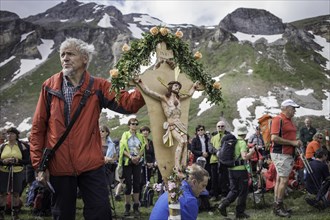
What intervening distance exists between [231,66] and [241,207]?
8268 cm

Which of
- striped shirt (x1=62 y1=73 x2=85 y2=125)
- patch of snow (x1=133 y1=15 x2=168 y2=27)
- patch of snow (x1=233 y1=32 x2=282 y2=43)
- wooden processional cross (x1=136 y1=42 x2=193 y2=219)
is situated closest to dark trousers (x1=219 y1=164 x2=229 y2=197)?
wooden processional cross (x1=136 y1=42 x2=193 y2=219)

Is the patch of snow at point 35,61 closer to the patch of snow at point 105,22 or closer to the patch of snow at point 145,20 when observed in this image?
the patch of snow at point 105,22

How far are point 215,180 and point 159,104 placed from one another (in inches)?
320

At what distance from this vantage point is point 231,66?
89.7m

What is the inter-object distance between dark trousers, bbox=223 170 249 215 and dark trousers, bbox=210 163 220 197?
3286 millimetres

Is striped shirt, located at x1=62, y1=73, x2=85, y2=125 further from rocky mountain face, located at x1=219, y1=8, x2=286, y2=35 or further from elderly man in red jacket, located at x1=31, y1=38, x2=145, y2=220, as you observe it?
rocky mountain face, located at x1=219, y1=8, x2=286, y2=35

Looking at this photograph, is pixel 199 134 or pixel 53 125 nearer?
pixel 53 125

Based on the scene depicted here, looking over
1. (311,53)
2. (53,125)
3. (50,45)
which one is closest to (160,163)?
(53,125)

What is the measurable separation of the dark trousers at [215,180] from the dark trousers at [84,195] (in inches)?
347

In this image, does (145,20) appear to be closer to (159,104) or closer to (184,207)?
(159,104)

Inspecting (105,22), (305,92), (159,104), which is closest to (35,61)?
(105,22)

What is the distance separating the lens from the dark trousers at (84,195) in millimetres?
4211

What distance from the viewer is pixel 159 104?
5.26 m

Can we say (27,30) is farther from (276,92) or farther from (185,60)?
(185,60)
